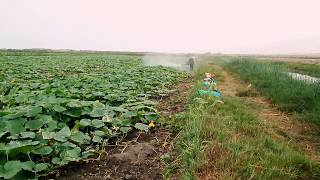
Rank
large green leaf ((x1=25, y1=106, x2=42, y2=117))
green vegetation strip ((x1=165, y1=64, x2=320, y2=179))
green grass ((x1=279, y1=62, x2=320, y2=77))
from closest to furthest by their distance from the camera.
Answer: green vegetation strip ((x1=165, y1=64, x2=320, y2=179)), large green leaf ((x1=25, y1=106, x2=42, y2=117)), green grass ((x1=279, y1=62, x2=320, y2=77))

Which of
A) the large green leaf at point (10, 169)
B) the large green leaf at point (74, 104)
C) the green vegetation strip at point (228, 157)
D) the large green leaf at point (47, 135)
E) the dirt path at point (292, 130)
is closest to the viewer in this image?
the large green leaf at point (10, 169)

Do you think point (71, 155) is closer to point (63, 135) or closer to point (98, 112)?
point (63, 135)

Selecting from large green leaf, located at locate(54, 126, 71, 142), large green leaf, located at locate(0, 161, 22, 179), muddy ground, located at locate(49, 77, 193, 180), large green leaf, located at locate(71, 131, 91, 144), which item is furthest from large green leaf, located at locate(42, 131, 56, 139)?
large green leaf, located at locate(0, 161, 22, 179)

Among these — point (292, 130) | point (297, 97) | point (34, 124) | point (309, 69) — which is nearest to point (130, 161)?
point (34, 124)

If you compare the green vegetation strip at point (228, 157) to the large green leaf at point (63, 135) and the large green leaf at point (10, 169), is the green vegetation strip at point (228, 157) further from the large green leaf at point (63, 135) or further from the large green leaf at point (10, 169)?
the large green leaf at point (10, 169)

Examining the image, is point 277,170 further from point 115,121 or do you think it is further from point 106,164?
point 115,121

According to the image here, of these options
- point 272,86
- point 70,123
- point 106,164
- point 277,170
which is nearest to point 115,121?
point 70,123

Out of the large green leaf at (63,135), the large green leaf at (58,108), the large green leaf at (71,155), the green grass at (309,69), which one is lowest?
the green grass at (309,69)

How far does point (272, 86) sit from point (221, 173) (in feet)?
23.8

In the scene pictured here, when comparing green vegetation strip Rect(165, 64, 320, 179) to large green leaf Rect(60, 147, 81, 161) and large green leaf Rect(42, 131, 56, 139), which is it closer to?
large green leaf Rect(60, 147, 81, 161)

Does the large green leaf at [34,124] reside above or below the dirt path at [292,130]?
above

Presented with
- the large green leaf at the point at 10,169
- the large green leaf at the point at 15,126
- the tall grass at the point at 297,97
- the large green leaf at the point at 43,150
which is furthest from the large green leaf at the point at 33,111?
the tall grass at the point at 297,97

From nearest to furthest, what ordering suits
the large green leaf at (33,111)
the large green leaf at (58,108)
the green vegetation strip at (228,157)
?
the green vegetation strip at (228,157)
the large green leaf at (33,111)
the large green leaf at (58,108)

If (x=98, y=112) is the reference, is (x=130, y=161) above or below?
below
